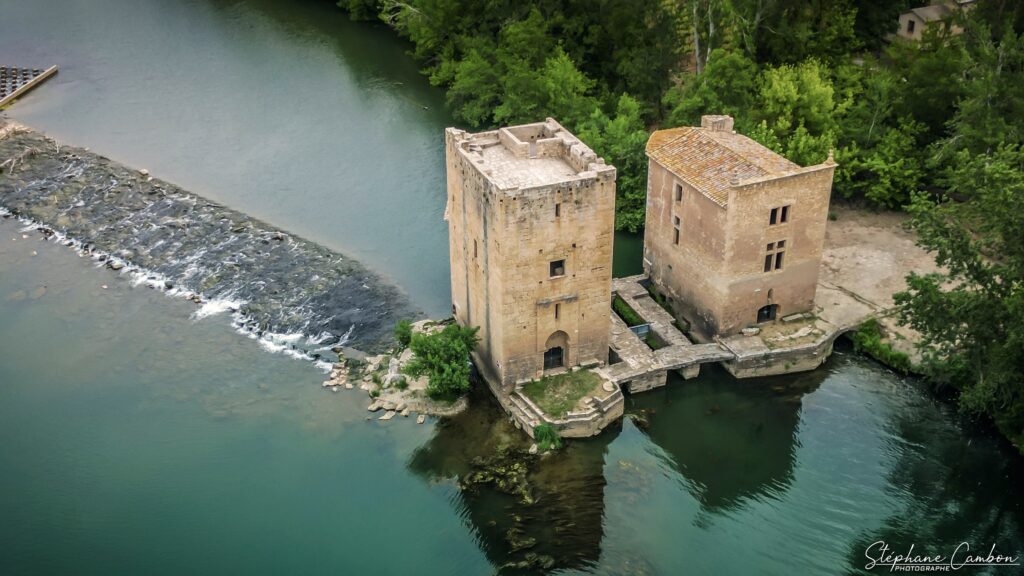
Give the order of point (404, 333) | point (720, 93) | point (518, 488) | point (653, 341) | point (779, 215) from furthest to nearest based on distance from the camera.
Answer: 1. point (720, 93)
2. point (653, 341)
3. point (404, 333)
4. point (779, 215)
5. point (518, 488)

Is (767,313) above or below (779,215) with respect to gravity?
below

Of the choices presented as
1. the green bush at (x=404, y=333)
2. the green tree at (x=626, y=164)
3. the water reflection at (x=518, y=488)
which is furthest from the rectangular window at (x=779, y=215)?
the green bush at (x=404, y=333)

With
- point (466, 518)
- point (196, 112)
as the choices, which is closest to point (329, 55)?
point (196, 112)

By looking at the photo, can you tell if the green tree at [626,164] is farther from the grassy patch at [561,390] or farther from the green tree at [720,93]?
the grassy patch at [561,390]

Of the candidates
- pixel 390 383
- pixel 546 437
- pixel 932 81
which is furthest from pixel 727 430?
pixel 932 81

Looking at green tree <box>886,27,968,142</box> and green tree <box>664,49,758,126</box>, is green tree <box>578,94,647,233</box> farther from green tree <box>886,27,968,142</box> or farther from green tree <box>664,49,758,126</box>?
green tree <box>886,27,968,142</box>

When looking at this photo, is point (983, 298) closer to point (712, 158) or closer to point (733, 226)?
point (733, 226)

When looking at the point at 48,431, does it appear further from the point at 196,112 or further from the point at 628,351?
the point at 196,112
